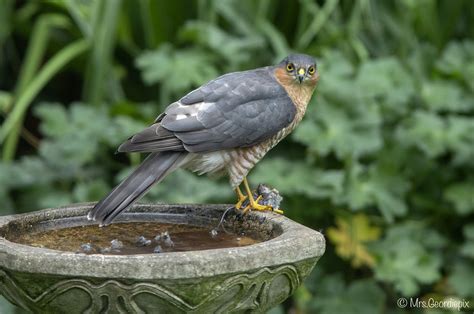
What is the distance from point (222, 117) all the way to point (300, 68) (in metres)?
0.57

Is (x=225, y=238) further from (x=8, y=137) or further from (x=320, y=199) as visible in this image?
(x=8, y=137)

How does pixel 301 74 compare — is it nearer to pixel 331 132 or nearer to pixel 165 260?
pixel 331 132

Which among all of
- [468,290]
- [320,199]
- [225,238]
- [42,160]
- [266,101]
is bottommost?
[468,290]

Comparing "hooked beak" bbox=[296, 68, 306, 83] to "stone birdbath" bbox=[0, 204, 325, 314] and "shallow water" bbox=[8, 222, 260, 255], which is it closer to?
"shallow water" bbox=[8, 222, 260, 255]

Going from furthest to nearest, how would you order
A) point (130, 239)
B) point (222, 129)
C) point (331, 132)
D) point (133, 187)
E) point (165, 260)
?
point (331, 132) → point (222, 129) → point (130, 239) → point (133, 187) → point (165, 260)

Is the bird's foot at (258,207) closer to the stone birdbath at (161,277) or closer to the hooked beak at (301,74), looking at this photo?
the stone birdbath at (161,277)

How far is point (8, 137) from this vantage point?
5383mm

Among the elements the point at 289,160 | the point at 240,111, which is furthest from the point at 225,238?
the point at 289,160

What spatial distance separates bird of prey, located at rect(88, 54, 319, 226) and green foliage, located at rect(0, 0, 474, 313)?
3.77 feet

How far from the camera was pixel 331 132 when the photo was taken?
495 cm

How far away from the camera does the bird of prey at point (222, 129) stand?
3.06 metres

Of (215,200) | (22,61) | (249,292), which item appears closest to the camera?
(249,292)

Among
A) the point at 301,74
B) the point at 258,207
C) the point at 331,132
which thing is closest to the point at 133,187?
the point at 258,207

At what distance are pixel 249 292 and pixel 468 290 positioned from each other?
2.60 m
